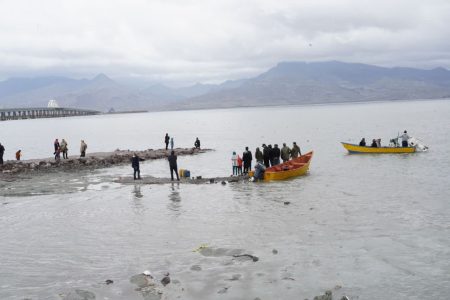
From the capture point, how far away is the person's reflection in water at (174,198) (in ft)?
75.4

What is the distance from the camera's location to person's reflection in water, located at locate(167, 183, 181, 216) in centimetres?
2297

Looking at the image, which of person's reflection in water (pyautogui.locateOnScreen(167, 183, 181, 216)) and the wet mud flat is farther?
the wet mud flat

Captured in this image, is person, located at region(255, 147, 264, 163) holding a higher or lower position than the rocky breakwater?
higher

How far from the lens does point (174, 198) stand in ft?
83.3

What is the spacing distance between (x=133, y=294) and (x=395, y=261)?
26.4 ft

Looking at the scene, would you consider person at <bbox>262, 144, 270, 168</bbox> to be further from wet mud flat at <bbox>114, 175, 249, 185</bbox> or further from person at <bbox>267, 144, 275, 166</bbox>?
wet mud flat at <bbox>114, 175, 249, 185</bbox>

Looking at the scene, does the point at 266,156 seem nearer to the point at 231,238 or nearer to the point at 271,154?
the point at 271,154

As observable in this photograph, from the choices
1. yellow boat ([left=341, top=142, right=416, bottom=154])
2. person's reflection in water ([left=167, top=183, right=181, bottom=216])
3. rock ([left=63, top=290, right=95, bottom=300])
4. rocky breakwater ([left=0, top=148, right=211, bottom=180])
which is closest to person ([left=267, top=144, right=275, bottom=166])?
person's reflection in water ([left=167, top=183, right=181, bottom=216])

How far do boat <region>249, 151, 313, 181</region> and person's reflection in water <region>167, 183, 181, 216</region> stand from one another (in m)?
4.92

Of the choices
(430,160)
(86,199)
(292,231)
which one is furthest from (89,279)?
(430,160)

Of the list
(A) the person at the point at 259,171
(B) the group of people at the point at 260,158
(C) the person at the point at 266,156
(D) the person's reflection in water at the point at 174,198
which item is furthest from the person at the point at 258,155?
(D) the person's reflection in water at the point at 174,198

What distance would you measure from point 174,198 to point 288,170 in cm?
893

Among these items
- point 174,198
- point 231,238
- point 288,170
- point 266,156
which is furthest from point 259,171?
point 231,238

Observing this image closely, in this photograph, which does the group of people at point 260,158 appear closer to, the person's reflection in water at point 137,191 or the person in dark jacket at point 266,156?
the person in dark jacket at point 266,156
